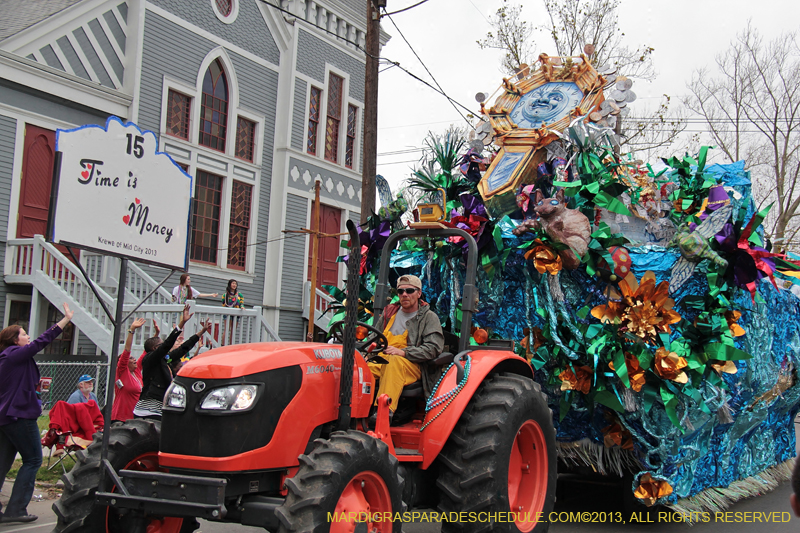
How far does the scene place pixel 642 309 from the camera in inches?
225

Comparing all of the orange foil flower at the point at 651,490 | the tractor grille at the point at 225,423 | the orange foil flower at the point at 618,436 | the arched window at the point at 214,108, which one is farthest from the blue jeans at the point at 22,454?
the arched window at the point at 214,108

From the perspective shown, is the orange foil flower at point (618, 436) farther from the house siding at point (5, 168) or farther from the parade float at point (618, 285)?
the house siding at point (5, 168)

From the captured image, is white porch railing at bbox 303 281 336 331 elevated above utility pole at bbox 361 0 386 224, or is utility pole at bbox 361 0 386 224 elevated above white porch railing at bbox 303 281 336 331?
utility pole at bbox 361 0 386 224

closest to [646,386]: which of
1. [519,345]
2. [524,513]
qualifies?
[519,345]

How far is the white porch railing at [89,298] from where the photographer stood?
12453 millimetres

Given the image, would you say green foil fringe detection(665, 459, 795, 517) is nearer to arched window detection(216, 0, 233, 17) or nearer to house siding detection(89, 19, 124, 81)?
house siding detection(89, 19, 124, 81)

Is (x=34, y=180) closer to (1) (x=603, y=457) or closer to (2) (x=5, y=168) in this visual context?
(2) (x=5, y=168)

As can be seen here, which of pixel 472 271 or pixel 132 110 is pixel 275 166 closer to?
pixel 132 110

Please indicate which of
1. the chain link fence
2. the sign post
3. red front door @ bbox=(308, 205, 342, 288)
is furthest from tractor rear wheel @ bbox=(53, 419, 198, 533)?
red front door @ bbox=(308, 205, 342, 288)

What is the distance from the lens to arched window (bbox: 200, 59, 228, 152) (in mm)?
16328

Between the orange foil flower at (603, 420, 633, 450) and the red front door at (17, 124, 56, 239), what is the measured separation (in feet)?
37.0

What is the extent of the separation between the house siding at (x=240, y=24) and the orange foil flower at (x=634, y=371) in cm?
1336

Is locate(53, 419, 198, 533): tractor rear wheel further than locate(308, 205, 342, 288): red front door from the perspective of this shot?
No

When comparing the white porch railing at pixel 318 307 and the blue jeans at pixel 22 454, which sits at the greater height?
the white porch railing at pixel 318 307
